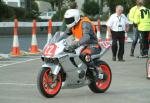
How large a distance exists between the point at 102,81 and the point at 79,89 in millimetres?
555

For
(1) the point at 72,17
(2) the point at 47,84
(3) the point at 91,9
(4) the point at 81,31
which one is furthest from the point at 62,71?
(3) the point at 91,9

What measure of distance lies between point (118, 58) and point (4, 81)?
A: 556 cm

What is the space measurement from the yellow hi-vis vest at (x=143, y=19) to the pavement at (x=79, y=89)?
1.98 m

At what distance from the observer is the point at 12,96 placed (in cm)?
1036

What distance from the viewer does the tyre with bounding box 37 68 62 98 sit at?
31.9ft

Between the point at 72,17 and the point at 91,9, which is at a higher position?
the point at 72,17

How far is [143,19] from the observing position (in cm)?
1806

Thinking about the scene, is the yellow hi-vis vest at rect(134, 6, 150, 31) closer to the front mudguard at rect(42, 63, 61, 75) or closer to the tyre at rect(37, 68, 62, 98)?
the tyre at rect(37, 68, 62, 98)

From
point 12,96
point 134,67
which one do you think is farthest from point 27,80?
point 134,67

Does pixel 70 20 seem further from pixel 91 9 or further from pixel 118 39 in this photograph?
pixel 91 9

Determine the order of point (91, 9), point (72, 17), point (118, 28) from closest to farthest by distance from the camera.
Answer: point (72, 17) → point (118, 28) → point (91, 9)

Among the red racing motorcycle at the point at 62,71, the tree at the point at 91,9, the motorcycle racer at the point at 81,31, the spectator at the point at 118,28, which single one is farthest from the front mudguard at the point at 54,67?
the tree at the point at 91,9

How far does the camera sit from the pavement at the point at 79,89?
32.6ft

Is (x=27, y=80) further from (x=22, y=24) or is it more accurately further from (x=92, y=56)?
(x=22, y=24)
